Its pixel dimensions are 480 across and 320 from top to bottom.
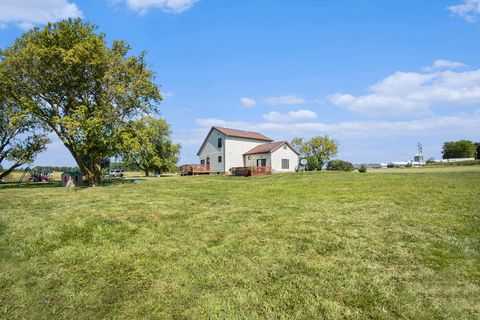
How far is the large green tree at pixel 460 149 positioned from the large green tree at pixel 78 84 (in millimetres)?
110827

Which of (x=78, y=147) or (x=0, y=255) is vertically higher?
(x=78, y=147)

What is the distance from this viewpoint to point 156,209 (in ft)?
30.8

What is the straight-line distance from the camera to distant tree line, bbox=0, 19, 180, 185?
19.2 m

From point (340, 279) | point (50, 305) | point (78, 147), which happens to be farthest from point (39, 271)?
point (78, 147)

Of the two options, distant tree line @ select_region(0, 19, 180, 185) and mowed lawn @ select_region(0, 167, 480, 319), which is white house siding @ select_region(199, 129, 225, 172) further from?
mowed lawn @ select_region(0, 167, 480, 319)

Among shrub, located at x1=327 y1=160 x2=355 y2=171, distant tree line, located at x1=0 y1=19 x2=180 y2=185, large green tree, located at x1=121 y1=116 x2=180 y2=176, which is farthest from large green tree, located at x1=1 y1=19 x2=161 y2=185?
shrub, located at x1=327 y1=160 x2=355 y2=171

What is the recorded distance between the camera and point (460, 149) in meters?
96.4

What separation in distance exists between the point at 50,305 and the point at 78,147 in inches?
718

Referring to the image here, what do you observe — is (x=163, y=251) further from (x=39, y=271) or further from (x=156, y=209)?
(x=156, y=209)

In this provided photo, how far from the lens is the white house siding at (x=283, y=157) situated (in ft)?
117

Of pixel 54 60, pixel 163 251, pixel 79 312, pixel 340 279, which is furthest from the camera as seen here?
pixel 54 60

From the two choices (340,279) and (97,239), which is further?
(97,239)

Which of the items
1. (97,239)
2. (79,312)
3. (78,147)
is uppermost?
(78,147)

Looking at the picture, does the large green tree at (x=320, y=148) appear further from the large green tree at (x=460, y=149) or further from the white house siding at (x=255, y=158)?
the large green tree at (x=460, y=149)
